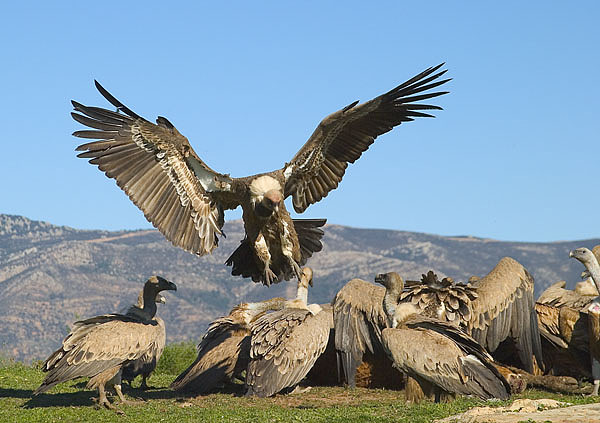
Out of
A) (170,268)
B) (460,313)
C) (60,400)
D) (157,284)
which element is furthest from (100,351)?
(170,268)

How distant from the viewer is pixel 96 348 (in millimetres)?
10469

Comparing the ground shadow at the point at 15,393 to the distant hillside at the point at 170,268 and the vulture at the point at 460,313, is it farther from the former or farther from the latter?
the distant hillside at the point at 170,268

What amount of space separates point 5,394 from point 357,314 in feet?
14.8

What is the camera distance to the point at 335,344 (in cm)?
1173

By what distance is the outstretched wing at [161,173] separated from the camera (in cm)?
1079

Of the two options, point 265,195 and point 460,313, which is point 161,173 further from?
point 460,313

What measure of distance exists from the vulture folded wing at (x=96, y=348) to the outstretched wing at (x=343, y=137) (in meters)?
2.85

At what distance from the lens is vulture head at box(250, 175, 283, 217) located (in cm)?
1064

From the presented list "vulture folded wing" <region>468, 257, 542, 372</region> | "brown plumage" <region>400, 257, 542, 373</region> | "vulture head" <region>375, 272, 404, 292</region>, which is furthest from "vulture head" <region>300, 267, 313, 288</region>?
"vulture folded wing" <region>468, 257, 542, 372</region>

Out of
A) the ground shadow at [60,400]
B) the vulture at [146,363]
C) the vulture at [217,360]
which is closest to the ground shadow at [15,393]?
the ground shadow at [60,400]

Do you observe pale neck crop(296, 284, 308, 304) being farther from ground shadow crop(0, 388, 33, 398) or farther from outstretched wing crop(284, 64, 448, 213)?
ground shadow crop(0, 388, 33, 398)

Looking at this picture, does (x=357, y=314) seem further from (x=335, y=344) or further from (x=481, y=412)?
(x=481, y=412)

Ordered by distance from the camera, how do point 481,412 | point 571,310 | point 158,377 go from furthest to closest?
point 158,377
point 571,310
point 481,412

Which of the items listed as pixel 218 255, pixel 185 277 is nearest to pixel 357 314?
pixel 185 277
